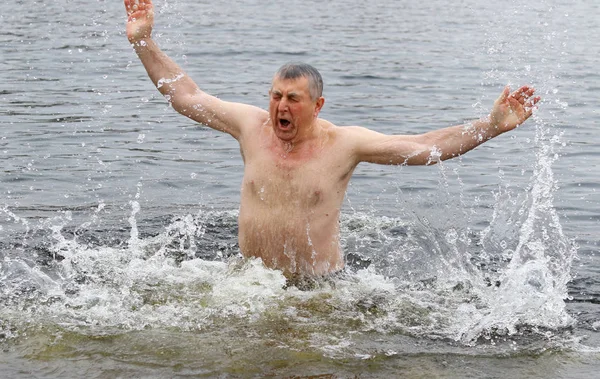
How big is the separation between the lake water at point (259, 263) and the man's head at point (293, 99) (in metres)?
1.01

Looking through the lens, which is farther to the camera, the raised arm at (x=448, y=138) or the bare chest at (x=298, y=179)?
the bare chest at (x=298, y=179)

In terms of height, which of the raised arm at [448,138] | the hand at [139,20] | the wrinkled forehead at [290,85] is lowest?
the raised arm at [448,138]

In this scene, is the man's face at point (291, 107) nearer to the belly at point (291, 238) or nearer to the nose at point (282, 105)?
the nose at point (282, 105)

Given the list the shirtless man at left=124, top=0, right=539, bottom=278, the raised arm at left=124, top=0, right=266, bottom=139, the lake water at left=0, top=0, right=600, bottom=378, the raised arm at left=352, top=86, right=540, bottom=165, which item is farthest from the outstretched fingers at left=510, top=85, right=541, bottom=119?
the raised arm at left=124, top=0, right=266, bottom=139

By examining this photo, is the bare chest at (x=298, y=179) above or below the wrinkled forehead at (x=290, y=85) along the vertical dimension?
below

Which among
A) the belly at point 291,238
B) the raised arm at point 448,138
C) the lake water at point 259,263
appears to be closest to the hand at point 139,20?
the belly at point 291,238

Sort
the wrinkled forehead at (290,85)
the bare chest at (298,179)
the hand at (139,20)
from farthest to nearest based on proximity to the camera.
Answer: the hand at (139,20) → the bare chest at (298,179) → the wrinkled forehead at (290,85)

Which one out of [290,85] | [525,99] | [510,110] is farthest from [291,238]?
[525,99]

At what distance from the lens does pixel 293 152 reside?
6.81m

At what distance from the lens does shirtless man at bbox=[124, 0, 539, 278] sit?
6.55 metres

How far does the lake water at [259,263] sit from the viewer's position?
238 inches

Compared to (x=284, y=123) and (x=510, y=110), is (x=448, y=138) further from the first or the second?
(x=284, y=123)

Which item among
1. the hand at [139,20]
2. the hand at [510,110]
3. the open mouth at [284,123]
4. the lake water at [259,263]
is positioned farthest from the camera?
the hand at [139,20]

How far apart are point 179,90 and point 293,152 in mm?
925
